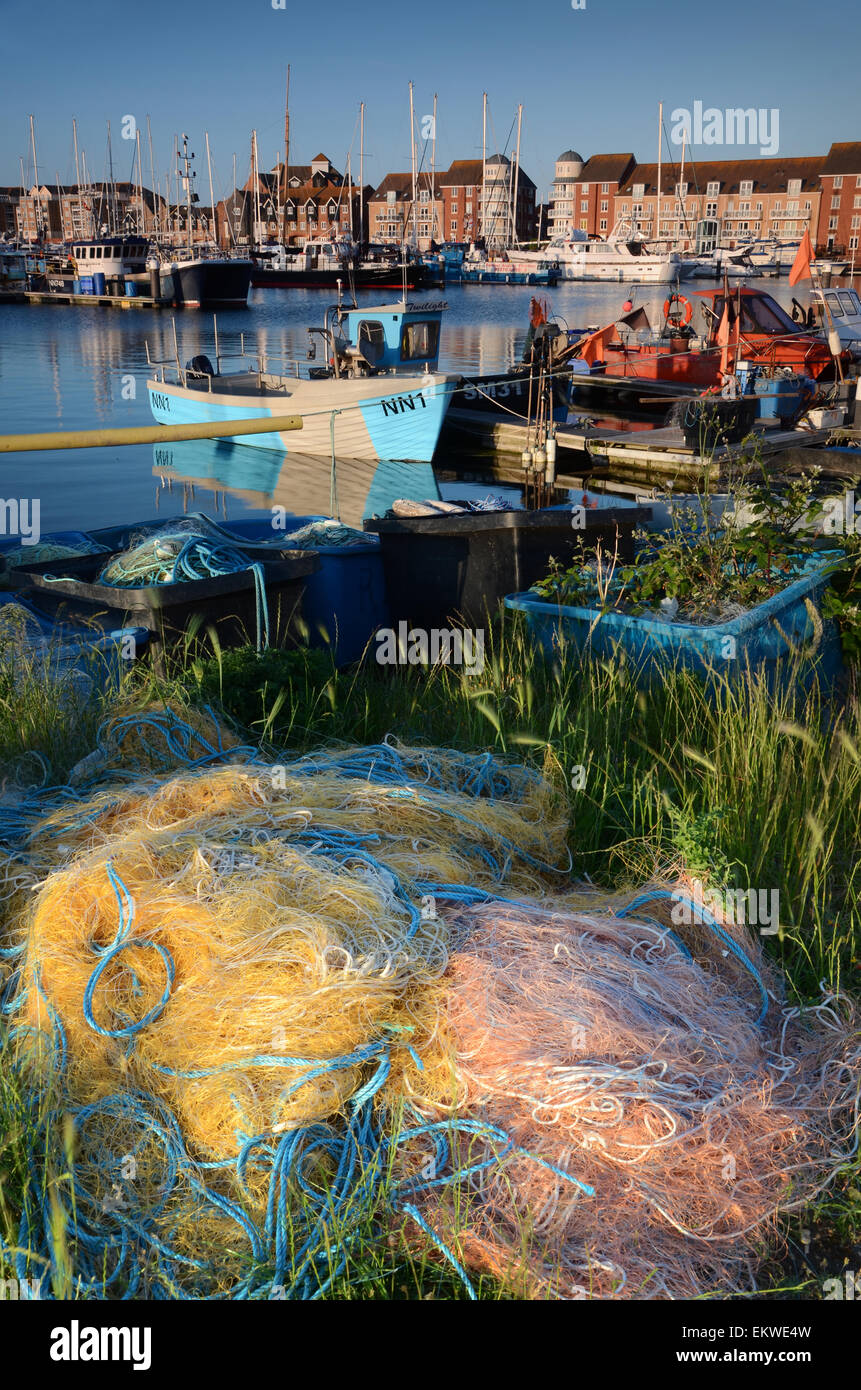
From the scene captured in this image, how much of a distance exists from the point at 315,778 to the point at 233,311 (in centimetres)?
7340

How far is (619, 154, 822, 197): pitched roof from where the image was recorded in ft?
407

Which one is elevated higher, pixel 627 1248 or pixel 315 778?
pixel 315 778

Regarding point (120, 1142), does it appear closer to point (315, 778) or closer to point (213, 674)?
point (315, 778)

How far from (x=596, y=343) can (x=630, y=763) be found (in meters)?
24.6

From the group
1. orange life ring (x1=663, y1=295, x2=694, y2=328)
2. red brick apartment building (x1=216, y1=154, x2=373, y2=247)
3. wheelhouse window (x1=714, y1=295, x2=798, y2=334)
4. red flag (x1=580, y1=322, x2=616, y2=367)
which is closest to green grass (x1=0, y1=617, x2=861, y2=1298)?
wheelhouse window (x1=714, y1=295, x2=798, y2=334)

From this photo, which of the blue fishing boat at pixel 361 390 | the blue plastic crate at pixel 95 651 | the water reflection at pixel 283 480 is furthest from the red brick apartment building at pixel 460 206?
the blue plastic crate at pixel 95 651

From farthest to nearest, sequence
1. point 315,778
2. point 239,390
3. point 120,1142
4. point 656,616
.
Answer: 1. point 239,390
2. point 656,616
3. point 315,778
4. point 120,1142

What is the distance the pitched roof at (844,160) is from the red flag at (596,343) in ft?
372

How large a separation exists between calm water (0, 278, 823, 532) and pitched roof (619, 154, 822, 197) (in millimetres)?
72507

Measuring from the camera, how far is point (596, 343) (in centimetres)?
2694

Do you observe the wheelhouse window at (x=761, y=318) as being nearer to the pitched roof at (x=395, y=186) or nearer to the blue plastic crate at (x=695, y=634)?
the blue plastic crate at (x=695, y=634)

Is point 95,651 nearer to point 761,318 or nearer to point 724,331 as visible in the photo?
point 724,331

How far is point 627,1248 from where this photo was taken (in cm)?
226
